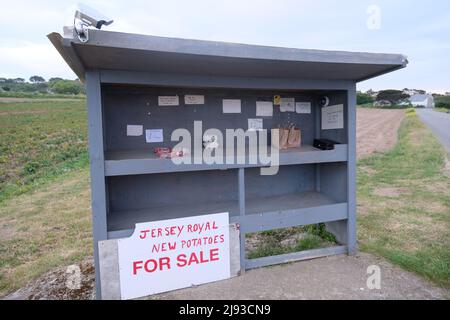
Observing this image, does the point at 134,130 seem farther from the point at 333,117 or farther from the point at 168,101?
the point at 333,117

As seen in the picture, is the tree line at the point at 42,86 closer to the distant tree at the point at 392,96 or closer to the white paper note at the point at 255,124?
the white paper note at the point at 255,124

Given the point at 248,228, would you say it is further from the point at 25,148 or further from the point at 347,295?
the point at 25,148

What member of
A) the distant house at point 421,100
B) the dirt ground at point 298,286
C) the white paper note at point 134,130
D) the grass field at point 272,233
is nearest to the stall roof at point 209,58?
the white paper note at point 134,130

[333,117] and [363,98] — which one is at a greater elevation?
[363,98]

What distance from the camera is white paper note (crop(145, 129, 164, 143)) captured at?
2.72 meters

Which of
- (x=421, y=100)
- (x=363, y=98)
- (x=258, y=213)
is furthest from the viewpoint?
(x=421, y=100)

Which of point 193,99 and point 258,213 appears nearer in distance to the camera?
point 258,213

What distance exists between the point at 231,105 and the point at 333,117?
1.05 meters

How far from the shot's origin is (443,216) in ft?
13.1

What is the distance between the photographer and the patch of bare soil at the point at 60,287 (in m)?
2.30

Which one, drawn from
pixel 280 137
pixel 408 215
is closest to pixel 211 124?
pixel 280 137

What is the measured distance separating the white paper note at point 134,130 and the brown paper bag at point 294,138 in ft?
4.77

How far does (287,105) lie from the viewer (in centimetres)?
313

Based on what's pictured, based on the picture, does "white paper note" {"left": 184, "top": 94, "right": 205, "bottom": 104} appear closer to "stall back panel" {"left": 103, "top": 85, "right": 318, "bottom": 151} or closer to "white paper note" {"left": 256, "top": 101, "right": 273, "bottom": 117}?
"stall back panel" {"left": 103, "top": 85, "right": 318, "bottom": 151}
